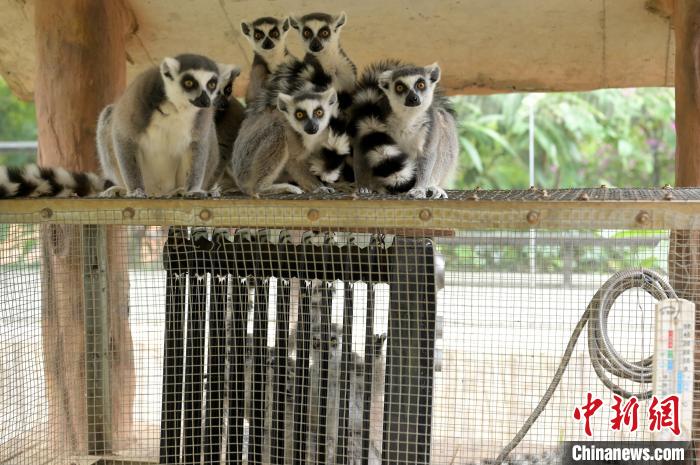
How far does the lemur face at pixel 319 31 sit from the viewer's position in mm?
4758

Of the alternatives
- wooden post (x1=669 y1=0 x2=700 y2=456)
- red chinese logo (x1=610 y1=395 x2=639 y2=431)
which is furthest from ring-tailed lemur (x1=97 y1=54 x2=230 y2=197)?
wooden post (x1=669 y1=0 x2=700 y2=456)

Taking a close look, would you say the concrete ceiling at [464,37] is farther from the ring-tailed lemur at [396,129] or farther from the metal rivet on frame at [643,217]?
the metal rivet on frame at [643,217]

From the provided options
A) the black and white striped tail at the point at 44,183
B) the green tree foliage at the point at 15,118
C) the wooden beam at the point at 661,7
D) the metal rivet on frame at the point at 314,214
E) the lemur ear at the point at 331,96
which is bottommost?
the metal rivet on frame at the point at 314,214

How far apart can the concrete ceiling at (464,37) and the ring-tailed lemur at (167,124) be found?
1539 mm

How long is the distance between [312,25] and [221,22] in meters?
1.30

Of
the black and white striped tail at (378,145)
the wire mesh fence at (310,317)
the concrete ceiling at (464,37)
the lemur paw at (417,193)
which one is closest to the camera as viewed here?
the wire mesh fence at (310,317)

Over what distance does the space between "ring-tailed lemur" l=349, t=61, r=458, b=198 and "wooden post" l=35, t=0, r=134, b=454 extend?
5.30 ft

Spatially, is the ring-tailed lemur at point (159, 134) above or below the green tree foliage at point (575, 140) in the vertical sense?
below

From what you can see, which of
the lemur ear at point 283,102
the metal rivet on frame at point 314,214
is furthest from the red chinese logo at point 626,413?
the lemur ear at point 283,102

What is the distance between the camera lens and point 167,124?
4258 millimetres

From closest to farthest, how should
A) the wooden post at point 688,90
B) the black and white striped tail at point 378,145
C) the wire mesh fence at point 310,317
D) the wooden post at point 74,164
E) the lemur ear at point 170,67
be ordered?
the wire mesh fence at point 310,317, the black and white striped tail at point 378,145, the lemur ear at point 170,67, the wooden post at point 74,164, the wooden post at point 688,90

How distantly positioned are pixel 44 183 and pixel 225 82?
1278 mm

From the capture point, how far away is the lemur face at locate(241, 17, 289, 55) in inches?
197

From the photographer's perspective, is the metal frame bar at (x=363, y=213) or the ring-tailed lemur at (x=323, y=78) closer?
the metal frame bar at (x=363, y=213)
